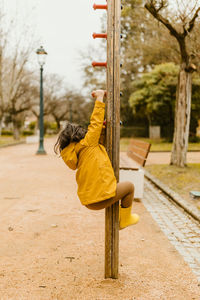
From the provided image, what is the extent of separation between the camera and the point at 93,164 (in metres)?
2.98

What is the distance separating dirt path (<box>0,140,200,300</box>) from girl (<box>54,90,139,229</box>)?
85 cm

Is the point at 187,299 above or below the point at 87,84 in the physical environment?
below

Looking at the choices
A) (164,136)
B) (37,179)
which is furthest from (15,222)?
(164,136)

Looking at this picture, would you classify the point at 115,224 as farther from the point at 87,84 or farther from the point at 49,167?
the point at 87,84

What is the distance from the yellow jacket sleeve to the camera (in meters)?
2.99

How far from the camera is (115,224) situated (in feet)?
10.8

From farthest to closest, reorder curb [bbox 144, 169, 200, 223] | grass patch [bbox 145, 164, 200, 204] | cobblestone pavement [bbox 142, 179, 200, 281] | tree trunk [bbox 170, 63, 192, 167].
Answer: tree trunk [bbox 170, 63, 192, 167] → grass patch [bbox 145, 164, 200, 204] → curb [bbox 144, 169, 200, 223] → cobblestone pavement [bbox 142, 179, 200, 281]

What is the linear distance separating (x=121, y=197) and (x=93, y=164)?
0.44 m

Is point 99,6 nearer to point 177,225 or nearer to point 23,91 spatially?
point 177,225

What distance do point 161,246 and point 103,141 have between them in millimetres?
1877

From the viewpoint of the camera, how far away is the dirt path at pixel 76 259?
3082mm

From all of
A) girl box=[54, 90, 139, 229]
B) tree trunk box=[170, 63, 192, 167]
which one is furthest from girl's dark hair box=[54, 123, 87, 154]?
tree trunk box=[170, 63, 192, 167]

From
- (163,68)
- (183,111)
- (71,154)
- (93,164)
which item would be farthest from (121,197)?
(163,68)

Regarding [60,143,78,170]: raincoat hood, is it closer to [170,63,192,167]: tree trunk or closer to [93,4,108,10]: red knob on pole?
[93,4,108,10]: red knob on pole
